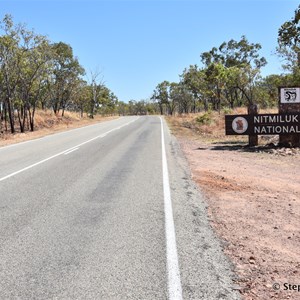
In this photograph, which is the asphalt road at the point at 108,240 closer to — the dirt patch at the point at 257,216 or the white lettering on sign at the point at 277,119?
the dirt patch at the point at 257,216

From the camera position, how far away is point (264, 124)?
17.0 metres

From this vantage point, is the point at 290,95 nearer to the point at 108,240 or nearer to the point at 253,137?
the point at 253,137

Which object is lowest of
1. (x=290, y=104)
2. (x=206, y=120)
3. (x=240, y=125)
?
(x=206, y=120)

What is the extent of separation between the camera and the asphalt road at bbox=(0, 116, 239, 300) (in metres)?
3.76

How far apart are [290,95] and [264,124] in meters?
1.66

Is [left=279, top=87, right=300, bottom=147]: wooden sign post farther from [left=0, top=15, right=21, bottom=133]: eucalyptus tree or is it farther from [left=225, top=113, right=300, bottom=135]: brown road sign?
[left=0, top=15, right=21, bottom=133]: eucalyptus tree

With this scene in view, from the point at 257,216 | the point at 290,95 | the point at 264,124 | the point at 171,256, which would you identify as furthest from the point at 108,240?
the point at 290,95

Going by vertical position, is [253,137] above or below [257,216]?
above

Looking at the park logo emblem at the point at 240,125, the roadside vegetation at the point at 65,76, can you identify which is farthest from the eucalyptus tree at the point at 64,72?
the park logo emblem at the point at 240,125

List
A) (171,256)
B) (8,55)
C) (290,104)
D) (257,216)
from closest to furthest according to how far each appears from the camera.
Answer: (171,256) < (257,216) < (290,104) < (8,55)

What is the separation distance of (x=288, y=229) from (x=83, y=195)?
4015mm

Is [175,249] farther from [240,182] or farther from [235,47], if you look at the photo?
[235,47]

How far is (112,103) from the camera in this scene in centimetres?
10738

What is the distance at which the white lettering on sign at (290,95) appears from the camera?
53.5 feet
